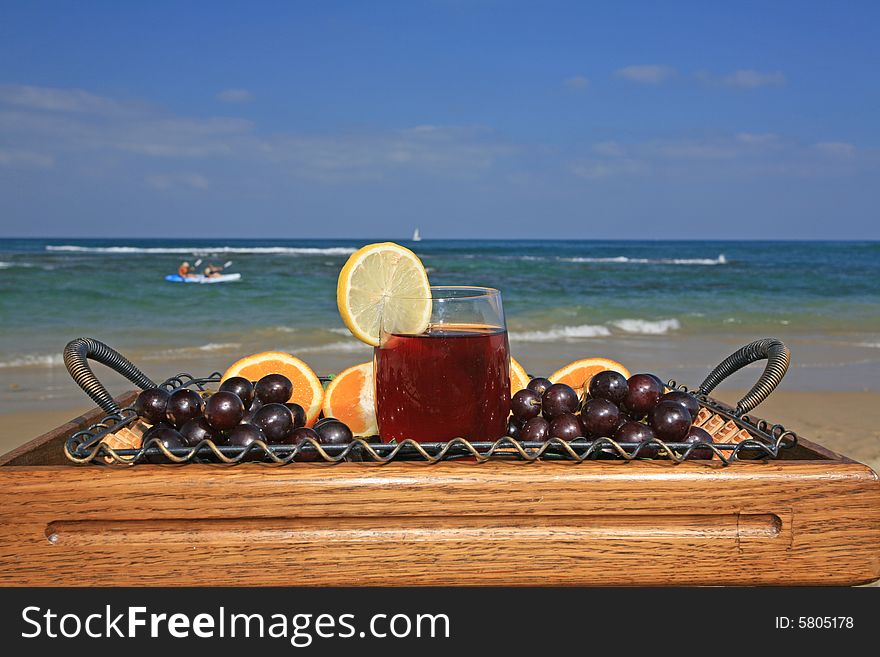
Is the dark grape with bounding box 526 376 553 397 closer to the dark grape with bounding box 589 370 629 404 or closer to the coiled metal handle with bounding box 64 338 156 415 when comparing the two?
the dark grape with bounding box 589 370 629 404

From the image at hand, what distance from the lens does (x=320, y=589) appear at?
91cm

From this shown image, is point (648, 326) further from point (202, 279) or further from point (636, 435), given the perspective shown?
point (202, 279)

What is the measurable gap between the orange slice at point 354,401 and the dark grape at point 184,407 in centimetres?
28

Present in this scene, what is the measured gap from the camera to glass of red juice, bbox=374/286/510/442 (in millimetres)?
1104

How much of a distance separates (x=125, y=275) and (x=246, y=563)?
15.8 meters

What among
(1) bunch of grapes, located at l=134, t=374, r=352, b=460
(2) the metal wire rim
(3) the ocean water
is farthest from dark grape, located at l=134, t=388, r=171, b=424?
(3) the ocean water

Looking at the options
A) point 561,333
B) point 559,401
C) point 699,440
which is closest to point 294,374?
point 559,401

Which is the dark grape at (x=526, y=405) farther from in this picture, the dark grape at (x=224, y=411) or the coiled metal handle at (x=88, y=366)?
the coiled metal handle at (x=88, y=366)

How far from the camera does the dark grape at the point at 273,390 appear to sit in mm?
1265

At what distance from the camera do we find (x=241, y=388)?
124 centimetres

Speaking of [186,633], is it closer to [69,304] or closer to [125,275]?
[69,304]

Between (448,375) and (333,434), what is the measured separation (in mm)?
184

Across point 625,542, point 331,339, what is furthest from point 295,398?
point 331,339

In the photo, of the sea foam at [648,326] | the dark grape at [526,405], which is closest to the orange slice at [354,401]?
the dark grape at [526,405]
